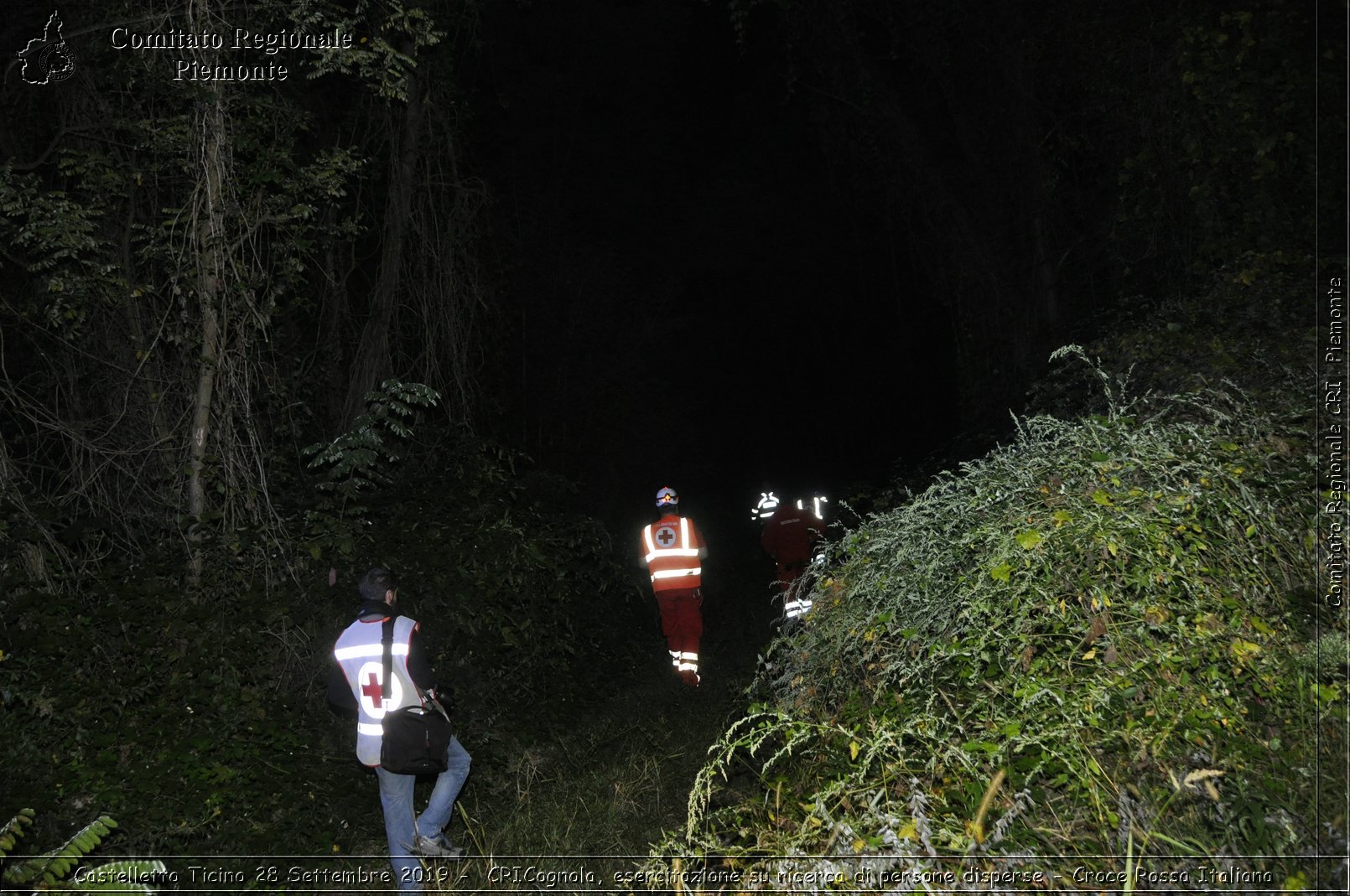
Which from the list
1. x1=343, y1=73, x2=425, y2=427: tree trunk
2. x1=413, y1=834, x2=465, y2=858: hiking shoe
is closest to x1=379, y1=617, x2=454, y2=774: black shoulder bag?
x1=413, y1=834, x2=465, y2=858: hiking shoe

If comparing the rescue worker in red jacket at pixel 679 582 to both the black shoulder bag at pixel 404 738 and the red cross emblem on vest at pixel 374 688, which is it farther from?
the red cross emblem on vest at pixel 374 688

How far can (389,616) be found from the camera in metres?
4.80

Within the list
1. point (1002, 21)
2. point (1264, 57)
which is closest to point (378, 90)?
point (1264, 57)

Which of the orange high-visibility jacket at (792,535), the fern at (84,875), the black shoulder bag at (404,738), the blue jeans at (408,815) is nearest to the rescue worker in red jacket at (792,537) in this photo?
the orange high-visibility jacket at (792,535)

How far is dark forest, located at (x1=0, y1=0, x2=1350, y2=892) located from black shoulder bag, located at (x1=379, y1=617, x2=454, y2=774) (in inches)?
24.6

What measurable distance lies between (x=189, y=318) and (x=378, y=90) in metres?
2.17

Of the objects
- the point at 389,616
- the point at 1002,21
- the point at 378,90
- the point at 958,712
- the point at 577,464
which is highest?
the point at 1002,21

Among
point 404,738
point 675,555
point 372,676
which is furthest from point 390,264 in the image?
point 404,738

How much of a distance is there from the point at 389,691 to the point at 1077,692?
321cm

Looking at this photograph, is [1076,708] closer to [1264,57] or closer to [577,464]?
[1264,57]

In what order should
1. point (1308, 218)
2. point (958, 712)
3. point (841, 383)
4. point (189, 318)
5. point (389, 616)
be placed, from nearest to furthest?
point (958, 712) < point (389, 616) < point (189, 318) < point (1308, 218) < point (841, 383)

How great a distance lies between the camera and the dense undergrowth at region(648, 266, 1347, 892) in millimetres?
3131

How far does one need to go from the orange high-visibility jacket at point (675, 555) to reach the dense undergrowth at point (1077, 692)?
337 centimetres

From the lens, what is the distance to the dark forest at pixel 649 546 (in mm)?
3547
